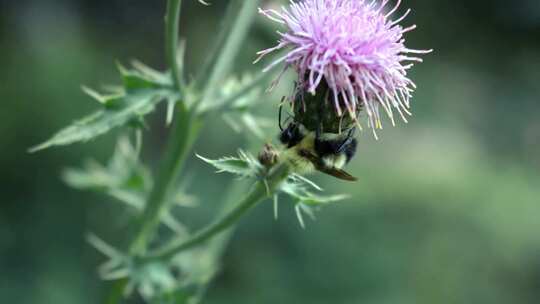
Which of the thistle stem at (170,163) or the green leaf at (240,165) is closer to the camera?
the green leaf at (240,165)

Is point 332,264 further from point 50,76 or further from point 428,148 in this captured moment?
point 50,76

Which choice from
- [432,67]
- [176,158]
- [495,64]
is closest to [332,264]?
[176,158]

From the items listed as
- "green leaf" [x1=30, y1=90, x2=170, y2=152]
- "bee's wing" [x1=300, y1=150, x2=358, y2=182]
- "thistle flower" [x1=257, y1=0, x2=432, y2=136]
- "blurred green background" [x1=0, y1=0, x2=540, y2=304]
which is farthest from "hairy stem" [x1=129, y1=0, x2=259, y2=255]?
"blurred green background" [x1=0, y1=0, x2=540, y2=304]

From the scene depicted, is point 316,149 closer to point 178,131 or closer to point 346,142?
point 346,142

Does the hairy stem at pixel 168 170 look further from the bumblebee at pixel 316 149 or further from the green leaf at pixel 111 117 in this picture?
the bumblebee at pixel 316 149

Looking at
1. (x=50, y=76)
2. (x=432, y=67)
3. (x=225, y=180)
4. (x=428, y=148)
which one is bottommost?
(x=225, y=180)

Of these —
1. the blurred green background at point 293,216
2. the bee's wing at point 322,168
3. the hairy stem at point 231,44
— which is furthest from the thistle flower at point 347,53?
the blurred green background at point 293,216
